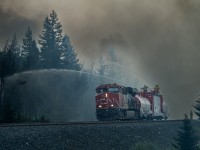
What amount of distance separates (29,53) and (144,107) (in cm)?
3658

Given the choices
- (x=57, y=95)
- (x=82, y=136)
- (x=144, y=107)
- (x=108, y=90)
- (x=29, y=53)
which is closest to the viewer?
(x=82, y=136)

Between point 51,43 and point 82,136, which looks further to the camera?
point 51,43

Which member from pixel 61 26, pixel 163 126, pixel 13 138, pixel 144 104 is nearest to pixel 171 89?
pixel 61 26

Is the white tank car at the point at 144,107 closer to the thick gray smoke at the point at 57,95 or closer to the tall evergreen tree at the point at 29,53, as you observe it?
the thick gray smoke at the point at 57,95

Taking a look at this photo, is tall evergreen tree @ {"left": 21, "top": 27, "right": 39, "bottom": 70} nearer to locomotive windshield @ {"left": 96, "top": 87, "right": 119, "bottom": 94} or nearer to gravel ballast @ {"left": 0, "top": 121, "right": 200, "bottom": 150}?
locomotive windshield @ {"left": 96, "top": 87, "right": 119, "bottom": 94}

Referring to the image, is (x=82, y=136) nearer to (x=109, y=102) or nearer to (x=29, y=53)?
(x=109, y=102)

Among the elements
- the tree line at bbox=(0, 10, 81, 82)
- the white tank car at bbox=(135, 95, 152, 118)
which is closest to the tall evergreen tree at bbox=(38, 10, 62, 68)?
the tree line at bbox=(0, 10, 81, 82)

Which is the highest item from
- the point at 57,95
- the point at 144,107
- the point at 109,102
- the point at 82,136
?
the point at 57,95

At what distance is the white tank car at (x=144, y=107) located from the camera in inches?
1958

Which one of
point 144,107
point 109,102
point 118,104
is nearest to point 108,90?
→ point 109,102

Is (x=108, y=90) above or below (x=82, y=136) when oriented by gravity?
above

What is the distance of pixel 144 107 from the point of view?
1999 inches

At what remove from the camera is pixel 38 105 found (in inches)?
2707

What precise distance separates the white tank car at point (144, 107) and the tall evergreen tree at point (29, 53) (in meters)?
23.1
